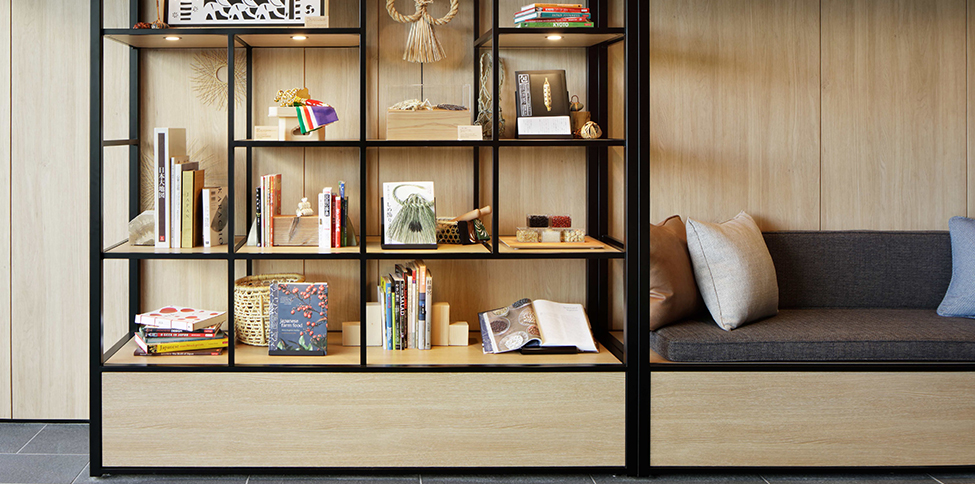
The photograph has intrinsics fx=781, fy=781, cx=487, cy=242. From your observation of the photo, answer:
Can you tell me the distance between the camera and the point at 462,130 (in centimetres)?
279

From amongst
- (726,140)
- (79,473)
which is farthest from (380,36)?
(79,473)

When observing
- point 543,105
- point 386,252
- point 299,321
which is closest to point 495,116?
point 543,105

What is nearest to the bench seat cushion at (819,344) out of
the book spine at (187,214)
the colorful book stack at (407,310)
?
the colorful book stack at (407,310)

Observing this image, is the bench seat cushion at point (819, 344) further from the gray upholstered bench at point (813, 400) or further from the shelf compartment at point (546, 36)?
the shelf compartment at point (546, 36)

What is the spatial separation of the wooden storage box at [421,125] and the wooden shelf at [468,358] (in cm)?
80

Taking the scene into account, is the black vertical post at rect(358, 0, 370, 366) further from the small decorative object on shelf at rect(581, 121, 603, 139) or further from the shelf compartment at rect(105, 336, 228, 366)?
the small decorative object on shelf at rect(581, 121, 603, 139)

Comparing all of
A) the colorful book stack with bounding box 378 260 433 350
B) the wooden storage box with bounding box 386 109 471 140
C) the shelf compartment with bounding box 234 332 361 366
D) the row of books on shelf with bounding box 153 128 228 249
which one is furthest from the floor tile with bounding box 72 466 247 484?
the wooden storage box with bounding box 386 109 471 140

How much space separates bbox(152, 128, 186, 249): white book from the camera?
9.27 ft

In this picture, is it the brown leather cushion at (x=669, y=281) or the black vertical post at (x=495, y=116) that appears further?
the brown leather cushion at (x=669, y=281)

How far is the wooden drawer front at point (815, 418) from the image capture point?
2.74m

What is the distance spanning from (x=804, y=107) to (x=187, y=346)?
8.66 feet

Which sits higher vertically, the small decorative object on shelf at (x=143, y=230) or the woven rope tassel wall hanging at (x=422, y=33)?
the woven rope tassel wall hanging at (x=422, y=33)

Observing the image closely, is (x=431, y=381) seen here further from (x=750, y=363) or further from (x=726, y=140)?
(x=726, y=140)

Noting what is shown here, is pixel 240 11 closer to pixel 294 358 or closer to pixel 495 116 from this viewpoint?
pixel 495 116
